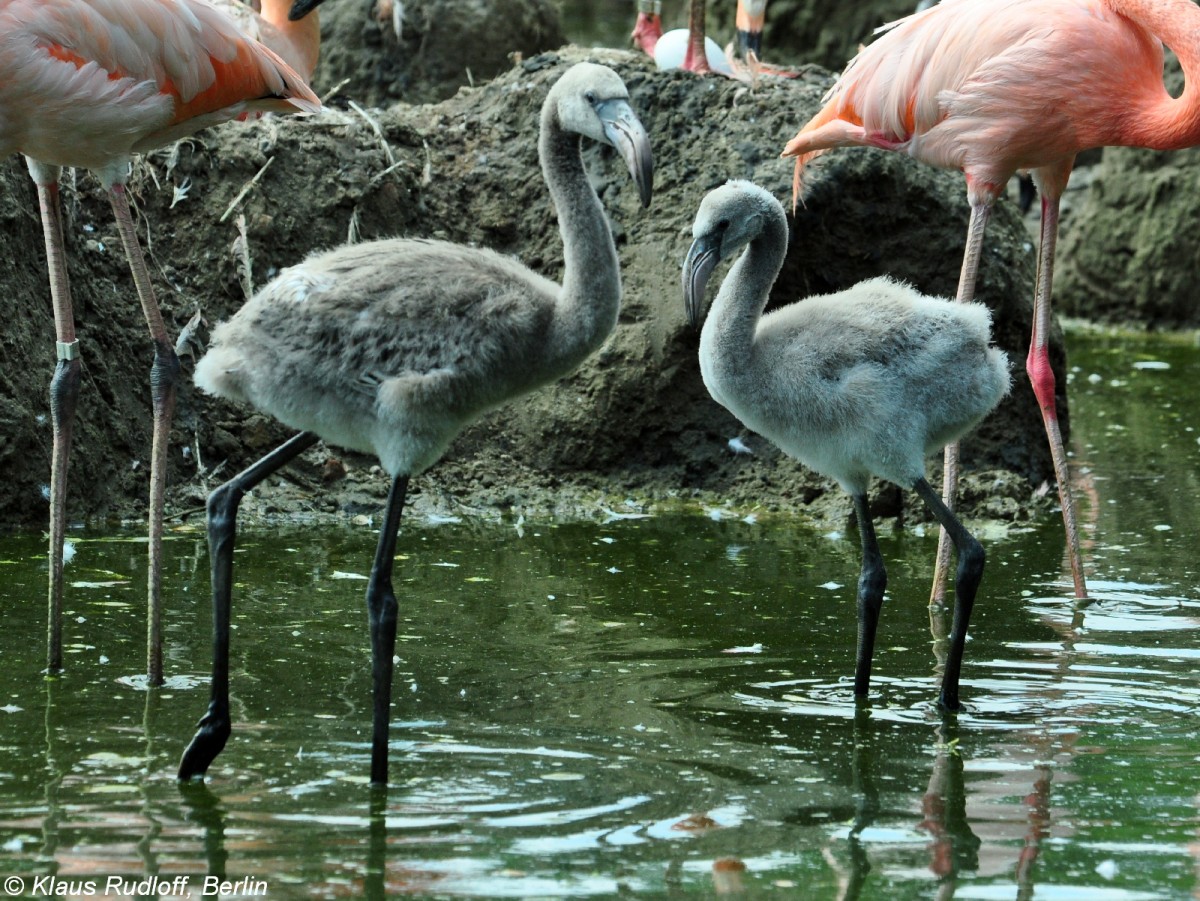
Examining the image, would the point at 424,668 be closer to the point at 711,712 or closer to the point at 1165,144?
the point at 711,712

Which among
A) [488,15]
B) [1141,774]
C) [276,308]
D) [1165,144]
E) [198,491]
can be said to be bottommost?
[1141,774]

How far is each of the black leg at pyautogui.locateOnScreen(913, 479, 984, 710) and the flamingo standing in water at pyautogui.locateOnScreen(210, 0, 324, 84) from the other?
4.08m

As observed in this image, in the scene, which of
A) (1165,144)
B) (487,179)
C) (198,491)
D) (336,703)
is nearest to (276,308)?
(336,703)

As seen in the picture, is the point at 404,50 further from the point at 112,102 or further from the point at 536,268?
the point at 112,102

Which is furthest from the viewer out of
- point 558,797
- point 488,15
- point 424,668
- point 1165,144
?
point 488,15

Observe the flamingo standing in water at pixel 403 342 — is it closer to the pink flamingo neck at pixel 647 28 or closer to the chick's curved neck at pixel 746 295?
the chick's curved neck at pixel 746 295

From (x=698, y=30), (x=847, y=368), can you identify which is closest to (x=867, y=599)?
(x=847, y=368)

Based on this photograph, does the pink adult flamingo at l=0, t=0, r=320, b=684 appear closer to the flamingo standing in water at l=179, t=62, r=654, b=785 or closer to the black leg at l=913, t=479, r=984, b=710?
the flamingo standing in water at l=179, t=62, r=654, b=785

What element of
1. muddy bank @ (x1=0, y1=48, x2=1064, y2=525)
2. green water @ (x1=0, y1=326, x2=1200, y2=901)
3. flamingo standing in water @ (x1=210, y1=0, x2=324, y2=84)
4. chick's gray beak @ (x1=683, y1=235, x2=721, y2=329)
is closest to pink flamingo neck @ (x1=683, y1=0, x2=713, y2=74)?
muddy bank @ (x1=0, y1=48, x2=1064, y2=525)

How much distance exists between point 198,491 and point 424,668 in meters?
2.33

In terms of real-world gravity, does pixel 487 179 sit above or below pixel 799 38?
below

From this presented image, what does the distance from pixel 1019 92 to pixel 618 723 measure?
9.64 ft

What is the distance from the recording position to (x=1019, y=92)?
5.87 meters

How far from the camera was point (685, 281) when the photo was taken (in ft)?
15.6
